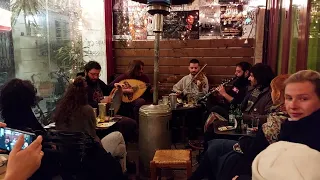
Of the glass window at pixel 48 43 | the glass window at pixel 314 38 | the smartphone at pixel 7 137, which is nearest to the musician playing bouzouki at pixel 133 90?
the glass window at pixel 48 43

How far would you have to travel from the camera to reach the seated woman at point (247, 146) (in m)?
2.04

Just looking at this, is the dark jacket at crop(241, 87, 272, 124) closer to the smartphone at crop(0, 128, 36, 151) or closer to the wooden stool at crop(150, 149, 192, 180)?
the wooden stool at crop(150, 149, 192, 180)

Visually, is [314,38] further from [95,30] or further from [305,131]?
[95,30]

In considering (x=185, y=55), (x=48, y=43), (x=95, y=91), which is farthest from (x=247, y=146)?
(x=185, y=55)

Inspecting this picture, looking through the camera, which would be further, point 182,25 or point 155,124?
point 182,25

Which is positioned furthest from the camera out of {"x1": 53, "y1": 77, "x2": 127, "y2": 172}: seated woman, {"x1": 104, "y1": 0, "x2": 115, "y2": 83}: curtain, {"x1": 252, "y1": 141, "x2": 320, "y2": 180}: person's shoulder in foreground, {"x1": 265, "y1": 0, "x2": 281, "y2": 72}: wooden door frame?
{"x1": 104, "y1": 0, "x2": 115, "y2": 83}: curtain

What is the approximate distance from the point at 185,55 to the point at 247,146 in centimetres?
351

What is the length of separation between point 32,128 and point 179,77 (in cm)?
352

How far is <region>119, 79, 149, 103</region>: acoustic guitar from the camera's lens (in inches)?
179

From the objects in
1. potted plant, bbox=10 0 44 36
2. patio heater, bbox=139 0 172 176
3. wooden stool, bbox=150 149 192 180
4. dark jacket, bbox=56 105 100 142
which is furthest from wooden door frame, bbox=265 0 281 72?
potted plant, bbox=10 0 44 36

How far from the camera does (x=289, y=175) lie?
0.86 m

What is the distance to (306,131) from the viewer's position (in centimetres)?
140

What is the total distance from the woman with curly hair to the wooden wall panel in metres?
3.41

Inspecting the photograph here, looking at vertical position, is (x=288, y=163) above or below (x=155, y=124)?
above
